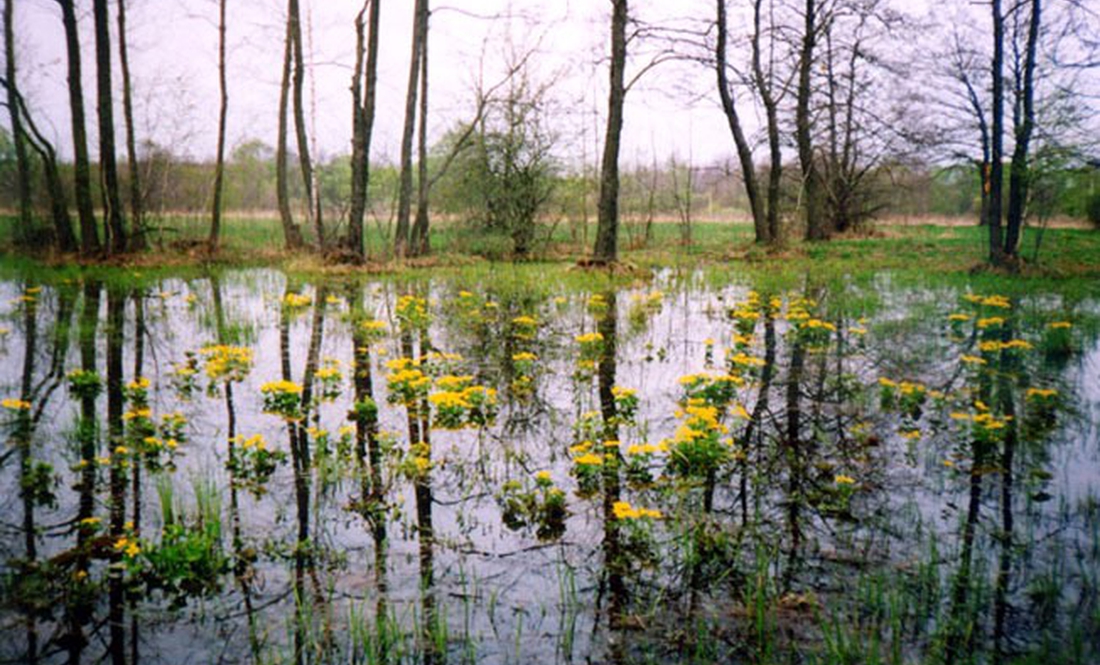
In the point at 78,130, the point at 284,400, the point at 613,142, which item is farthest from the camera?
the point at 78,130

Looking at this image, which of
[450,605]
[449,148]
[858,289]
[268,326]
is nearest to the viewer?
[450,605]

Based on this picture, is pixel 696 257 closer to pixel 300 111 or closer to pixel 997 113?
pixel 997 113

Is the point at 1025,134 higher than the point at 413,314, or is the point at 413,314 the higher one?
the point at 1025,134

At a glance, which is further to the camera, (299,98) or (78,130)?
(299,98)

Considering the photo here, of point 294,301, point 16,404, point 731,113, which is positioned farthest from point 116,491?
point 731,113

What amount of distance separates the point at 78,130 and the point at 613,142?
12.7 m

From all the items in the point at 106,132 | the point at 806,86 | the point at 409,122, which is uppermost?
the point at 806,86

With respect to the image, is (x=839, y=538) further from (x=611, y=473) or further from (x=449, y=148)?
(x=449, y=148)

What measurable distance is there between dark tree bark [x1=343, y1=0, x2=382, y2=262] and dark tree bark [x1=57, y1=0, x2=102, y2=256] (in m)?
5.98

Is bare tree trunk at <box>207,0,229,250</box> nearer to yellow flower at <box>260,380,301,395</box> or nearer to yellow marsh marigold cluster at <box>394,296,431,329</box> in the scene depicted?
yellow marsh marigold cluster at <box>394,296,431,329</box>

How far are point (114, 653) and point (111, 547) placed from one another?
81cm

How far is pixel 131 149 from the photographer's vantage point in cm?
1819

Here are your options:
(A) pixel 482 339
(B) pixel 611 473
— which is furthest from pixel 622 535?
(A) pixel 482 339

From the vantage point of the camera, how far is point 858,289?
12227 millimetres
